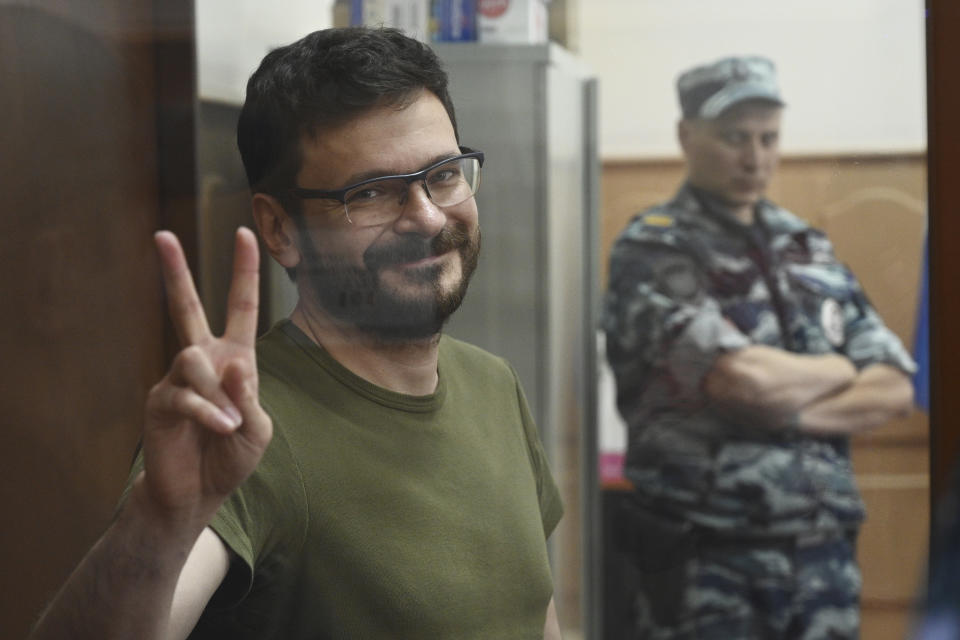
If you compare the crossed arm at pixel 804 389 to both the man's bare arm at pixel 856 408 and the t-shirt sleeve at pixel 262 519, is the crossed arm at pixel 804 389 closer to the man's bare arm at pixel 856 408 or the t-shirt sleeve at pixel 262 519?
the man's bare arm at pixel 856 408

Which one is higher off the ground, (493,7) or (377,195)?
(493,7)

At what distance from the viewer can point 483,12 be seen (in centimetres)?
82

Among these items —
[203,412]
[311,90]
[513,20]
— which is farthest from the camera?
[513,20]

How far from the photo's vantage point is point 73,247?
768mm

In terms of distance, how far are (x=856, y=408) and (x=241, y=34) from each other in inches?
24.0

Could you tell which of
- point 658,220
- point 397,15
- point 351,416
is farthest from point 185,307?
point 658,220

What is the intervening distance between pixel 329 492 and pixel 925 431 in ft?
1.69

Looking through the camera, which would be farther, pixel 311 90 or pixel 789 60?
pixel 789 60

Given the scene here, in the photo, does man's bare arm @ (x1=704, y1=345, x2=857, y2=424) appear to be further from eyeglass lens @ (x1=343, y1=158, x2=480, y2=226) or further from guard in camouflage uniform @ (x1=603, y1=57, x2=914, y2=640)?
eyeglass lens @ (x1=343, y1=158, x2=480, y2=226)

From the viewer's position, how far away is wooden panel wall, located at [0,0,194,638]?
759 millimetres

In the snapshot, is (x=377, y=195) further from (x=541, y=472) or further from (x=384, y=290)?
(x=541, y=472)

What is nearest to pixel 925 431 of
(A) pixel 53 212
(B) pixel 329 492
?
(B) pixel 329 492

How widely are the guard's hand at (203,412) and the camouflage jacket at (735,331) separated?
377mm

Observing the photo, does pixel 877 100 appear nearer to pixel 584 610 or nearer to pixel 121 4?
pixel 584 610
